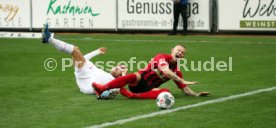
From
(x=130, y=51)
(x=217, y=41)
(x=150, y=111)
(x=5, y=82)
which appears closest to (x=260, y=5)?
(x=217, y=41)

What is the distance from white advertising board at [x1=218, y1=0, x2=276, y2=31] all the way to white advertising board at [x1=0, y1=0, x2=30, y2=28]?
25.4ft

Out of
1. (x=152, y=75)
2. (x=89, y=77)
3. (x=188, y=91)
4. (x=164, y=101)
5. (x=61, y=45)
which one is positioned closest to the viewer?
(x=164, y=101)

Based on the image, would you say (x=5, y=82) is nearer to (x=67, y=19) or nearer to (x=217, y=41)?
(x=217, y=41)

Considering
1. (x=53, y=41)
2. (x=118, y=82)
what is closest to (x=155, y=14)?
(x=53, y=41)

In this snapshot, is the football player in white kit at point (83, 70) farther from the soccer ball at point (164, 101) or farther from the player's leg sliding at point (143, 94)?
the soccer ball at point (164, 101)

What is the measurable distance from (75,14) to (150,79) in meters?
15.9

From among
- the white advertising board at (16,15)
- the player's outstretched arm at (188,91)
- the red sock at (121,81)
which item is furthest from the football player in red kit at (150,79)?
the white advertising board at (16,15)

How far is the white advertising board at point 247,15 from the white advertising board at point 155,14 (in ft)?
1.90

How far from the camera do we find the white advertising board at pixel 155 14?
2769cm

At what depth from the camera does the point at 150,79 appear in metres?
14.0

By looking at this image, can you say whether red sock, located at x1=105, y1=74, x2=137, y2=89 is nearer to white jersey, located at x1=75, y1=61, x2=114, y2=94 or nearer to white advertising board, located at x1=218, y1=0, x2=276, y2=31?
white jersey, located at x1=75, y1=61, x2=114, y2=94

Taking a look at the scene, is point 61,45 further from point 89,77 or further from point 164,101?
point 164,101

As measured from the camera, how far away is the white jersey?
48.2ft

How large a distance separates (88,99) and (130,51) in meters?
8.77
